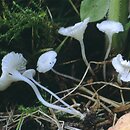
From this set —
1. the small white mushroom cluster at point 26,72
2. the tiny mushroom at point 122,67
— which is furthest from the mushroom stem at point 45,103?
the tiny mushroom at point 122,67

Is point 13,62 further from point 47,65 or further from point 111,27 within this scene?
point 111,27

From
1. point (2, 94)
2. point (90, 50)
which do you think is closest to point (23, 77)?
point (2, 94)

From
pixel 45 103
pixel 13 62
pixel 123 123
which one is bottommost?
pixel 123 123

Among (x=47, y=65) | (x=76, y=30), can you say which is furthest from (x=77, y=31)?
(x=47, y=65)

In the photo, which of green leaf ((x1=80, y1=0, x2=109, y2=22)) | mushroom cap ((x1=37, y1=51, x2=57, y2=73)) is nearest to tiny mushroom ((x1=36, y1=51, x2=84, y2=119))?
mushroom cap ((x1=37, y1=51, x2=57, y2=73))

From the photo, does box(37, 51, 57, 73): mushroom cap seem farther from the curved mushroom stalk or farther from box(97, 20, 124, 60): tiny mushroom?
box(97, 20, 124, 60): tiny mushroom

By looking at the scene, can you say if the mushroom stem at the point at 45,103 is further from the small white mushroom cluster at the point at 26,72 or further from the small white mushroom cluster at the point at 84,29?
the small white mushroom cluster at the point at 84,29
